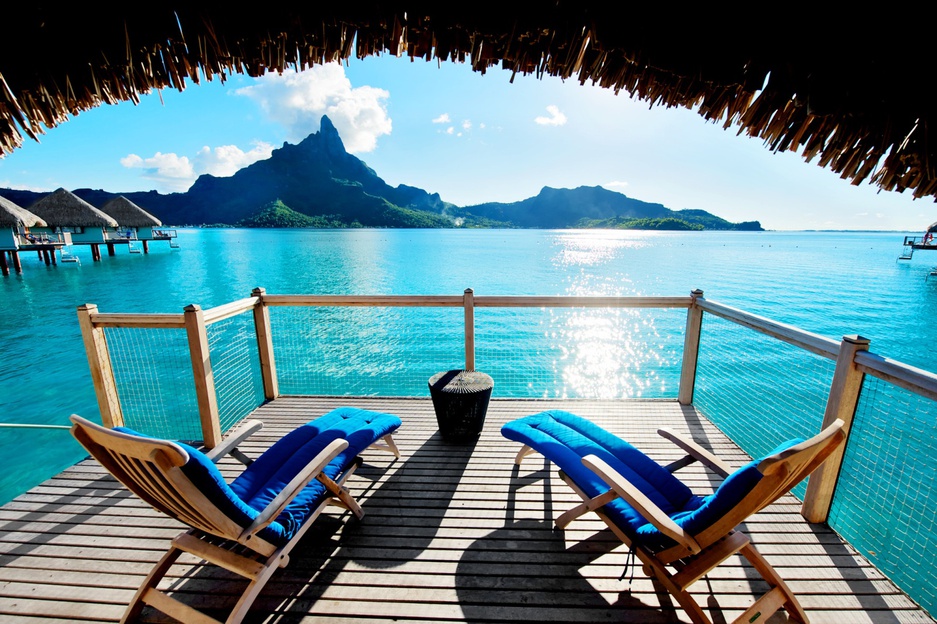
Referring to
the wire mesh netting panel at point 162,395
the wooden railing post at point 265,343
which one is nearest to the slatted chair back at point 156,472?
the wooden railing post at point 265,343

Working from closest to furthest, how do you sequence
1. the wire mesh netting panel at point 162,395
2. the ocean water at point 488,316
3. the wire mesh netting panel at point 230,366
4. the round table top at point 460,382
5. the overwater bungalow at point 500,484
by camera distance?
1. the overwater bungalow at point 500,484
2. the round table top at point 460,382
3. the wire mesh netting panel at point 162,395
4. the wire mesh netting panel at point 230,366
5. the ocean water at point 488,316

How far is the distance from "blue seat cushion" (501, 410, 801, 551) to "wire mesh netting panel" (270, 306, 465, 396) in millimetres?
5517

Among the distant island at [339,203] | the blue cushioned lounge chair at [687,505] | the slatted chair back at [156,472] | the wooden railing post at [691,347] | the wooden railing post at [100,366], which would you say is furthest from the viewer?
the distant island at [339,203]

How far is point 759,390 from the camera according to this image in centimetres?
944

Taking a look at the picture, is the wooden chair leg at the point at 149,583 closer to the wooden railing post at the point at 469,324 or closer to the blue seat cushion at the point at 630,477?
the blue seat cushion at the point at 630,477

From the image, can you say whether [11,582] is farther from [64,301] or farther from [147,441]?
A: [64,301]

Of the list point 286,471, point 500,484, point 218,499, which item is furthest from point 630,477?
point 218,499

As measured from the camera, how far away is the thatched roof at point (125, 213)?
37844 millimetres

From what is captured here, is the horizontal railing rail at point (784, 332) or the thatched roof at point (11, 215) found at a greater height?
the thatched roof at point (11, 215)

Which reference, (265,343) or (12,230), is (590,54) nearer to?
(265,343)

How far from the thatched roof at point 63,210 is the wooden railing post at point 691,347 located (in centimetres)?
4471

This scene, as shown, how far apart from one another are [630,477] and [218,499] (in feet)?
6.62

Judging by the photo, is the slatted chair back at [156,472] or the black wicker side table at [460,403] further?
the black wicker side table at [460,403]

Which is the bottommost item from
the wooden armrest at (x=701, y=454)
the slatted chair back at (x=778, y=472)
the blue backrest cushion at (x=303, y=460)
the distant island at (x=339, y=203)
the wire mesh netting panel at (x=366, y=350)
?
the wire mesh netting panel at (x=366, y=350)
